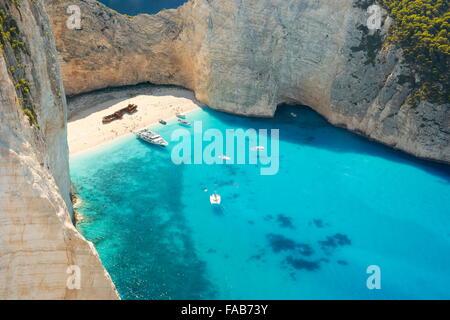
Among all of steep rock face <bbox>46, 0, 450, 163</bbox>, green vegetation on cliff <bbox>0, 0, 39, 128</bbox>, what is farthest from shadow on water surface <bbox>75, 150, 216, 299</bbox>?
steep rock face <bbox>46, 0, 450, 163</bbox>

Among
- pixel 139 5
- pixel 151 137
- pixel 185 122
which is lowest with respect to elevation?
pixel 151 137

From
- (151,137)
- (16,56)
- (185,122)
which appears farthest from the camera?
(185,122)

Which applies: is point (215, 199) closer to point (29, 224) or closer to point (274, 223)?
point (274, 223)

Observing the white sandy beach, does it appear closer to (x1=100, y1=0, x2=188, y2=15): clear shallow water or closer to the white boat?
the white boat

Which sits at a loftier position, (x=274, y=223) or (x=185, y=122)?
(x=185, y=122)

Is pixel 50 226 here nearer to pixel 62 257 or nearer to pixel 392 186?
pixel 62 257

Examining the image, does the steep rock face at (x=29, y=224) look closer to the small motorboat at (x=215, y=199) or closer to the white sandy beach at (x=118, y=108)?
the small motorboat at (x=215, y=199)

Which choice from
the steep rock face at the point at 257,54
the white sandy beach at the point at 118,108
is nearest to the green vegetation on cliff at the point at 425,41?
the steep rock face at the point at 257,54

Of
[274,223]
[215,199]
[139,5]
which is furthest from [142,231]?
[139,5]
